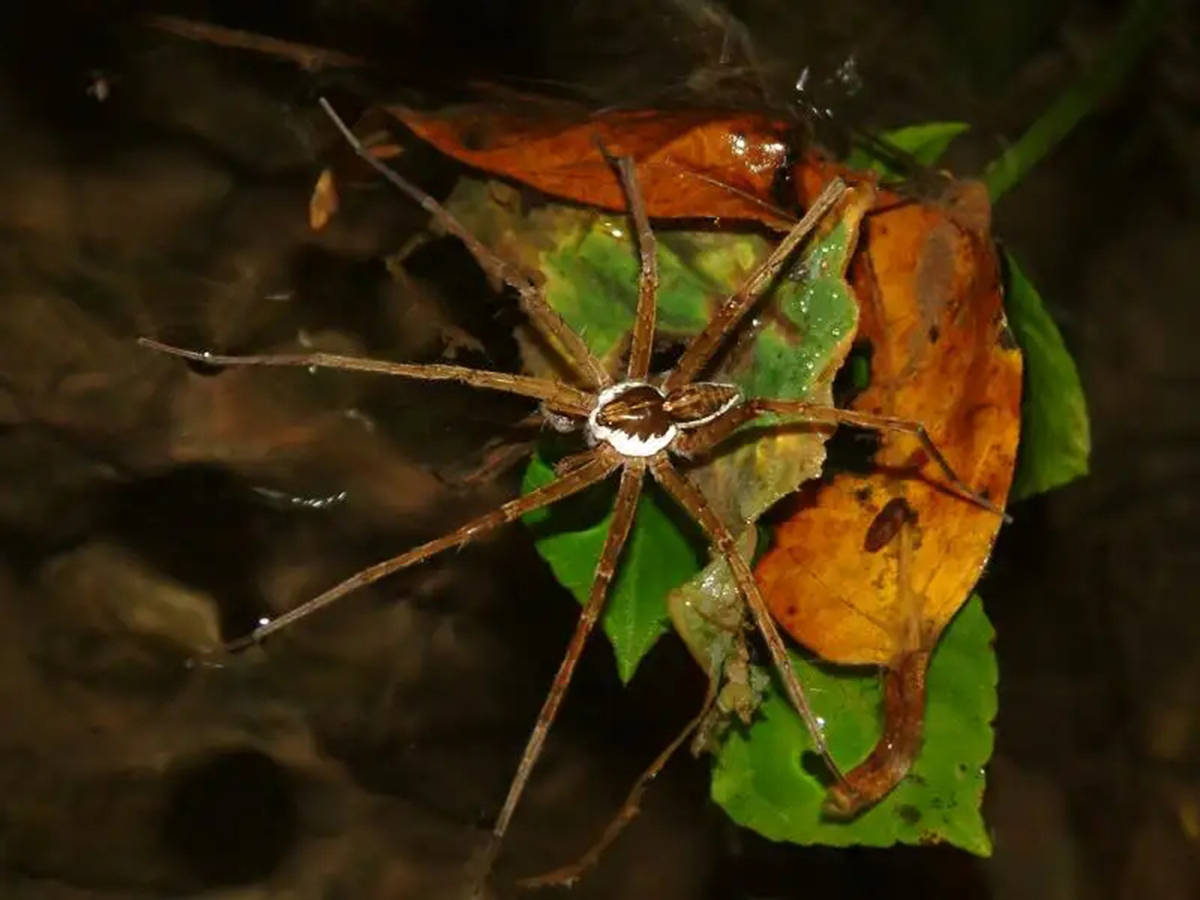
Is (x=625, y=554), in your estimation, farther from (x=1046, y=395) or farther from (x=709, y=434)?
(x=1046, y=395)

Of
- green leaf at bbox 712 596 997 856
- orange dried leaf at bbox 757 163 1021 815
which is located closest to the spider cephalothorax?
orange dried leaf at bbox 757 163 1021 815

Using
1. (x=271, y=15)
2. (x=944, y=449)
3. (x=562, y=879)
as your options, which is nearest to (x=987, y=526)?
(x=944, y=449)

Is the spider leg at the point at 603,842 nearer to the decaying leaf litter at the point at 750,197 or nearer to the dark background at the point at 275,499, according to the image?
the dark background at the point at 275,499

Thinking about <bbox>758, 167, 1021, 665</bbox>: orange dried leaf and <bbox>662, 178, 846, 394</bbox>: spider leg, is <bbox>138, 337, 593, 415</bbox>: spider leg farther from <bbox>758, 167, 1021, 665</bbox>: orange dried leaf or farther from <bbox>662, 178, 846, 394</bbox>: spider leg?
<bbox>758, 167, 1021, 665</bbox>: orange dried leaf

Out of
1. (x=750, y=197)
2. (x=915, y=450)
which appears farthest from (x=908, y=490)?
(x=750, y=197)

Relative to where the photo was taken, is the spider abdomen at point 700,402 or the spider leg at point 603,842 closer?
the spider abdomen at point 700,402

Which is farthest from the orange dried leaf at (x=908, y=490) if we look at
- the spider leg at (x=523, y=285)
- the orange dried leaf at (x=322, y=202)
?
the orange dried leaf at (x=322, y=202)
